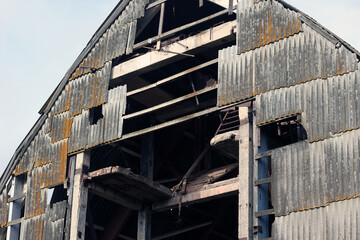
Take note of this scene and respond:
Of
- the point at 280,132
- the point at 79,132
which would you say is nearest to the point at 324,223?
the point at 280,132

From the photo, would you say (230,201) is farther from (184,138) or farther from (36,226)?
(36,226)

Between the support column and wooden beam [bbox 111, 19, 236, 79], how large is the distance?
293 centimetres

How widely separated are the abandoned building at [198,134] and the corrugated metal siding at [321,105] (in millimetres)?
31

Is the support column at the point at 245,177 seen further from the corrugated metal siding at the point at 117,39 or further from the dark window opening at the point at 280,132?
the corrugated metal siding at the point at 117,39

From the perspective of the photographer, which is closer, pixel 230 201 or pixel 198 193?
pixel 198 193

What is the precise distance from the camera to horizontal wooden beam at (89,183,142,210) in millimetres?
25688

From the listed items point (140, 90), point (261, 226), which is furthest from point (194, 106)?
point (261, 226)

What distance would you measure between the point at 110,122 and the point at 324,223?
9237 mm

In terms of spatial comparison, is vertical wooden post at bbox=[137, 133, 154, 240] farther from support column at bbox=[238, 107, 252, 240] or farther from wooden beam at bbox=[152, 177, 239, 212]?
support column at bbox=[238, 107, 252, 240]

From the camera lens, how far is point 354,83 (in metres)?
20.2

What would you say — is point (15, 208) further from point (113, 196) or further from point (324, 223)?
point (324, 223)

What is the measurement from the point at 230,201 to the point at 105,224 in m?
5.31

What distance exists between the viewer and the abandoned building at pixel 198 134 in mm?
20109

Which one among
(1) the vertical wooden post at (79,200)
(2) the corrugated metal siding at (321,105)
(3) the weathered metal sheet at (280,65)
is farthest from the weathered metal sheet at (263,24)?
(1) the vertical wooden post at (79,200)
